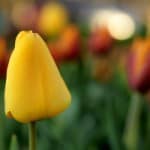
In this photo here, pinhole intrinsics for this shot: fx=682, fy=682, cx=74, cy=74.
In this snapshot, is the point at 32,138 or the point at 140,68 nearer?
the point at 32,138

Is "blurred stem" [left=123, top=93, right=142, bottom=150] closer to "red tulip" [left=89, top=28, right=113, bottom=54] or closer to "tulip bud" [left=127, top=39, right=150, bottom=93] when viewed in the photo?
"tulip bud" [left=127, top=39, right=150, bottom=93]

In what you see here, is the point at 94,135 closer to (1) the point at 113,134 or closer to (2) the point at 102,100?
(1) the point at 113,134

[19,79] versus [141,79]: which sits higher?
[19,79]

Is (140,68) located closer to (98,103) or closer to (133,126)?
(133,126)

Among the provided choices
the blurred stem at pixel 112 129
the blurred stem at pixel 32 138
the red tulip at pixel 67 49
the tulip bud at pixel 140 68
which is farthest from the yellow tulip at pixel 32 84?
the red tulip at pixel 67 49

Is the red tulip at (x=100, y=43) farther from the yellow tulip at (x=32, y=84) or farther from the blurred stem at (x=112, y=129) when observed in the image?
the yellow tulip at (x=32, y=84)

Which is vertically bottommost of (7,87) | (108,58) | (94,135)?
(108,58)

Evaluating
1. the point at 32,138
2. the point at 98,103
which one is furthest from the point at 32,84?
the point at 98,103

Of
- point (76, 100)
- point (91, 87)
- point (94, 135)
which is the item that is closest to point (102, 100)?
point (76, 100)
